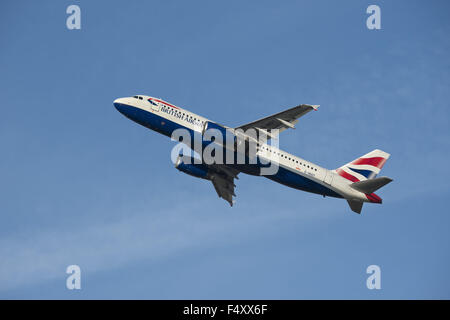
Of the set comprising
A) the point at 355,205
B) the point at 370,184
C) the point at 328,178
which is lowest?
the point at 355,205

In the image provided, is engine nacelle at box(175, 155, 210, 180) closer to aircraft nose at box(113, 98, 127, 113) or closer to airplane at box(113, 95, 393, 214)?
airplane at box(113, 95, 393, 214)

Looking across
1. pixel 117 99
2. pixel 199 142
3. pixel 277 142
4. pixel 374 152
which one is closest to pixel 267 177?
pixel 277 142

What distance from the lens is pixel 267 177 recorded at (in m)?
62.4

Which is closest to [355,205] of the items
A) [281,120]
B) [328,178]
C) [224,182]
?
[328,178]

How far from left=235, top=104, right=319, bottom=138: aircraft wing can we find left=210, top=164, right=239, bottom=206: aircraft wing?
7876mm

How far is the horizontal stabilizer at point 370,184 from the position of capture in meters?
59.3

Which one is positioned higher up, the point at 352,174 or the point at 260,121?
the point at 260,121

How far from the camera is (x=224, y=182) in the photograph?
68875mm

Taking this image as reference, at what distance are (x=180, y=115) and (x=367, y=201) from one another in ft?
70.6

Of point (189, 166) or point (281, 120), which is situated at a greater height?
point (281, 120)

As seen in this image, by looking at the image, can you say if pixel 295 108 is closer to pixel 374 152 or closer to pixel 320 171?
pixel 320 171

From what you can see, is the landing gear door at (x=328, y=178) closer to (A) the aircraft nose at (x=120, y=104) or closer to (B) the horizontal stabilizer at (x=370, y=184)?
(B) the horizontal stabilizer at (x=370, y=184)

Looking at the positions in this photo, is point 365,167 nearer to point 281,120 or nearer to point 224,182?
point 281,120

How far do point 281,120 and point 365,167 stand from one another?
43.4 feet
